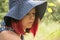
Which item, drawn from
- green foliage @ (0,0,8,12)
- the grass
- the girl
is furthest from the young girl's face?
the grass

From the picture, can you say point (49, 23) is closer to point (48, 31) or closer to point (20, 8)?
point (48, 31)

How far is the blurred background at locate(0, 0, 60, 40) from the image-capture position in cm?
273

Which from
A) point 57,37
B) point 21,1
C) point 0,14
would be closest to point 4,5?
point 0,14

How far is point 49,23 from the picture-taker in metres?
3.04

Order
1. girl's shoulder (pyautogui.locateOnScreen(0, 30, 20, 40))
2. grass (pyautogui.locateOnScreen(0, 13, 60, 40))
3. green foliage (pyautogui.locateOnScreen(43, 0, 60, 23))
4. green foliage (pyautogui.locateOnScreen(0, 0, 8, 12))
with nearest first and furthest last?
girl's shoulder (pyautogui.locateOnScreen(0, 30, 20, 40)) → green foliage (pyautogui.locateOnScreen(0, 0, 8, 12)) → grass (pyautogui.locateOnScreen(0, 13, 60, 40)) → green foliage (pyautogui.locateOnScreen(43, 0, 60, 23))

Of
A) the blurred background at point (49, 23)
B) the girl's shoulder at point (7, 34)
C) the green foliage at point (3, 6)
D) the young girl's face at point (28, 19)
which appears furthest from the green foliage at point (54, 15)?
the girl's shoulder at point (7, 34)

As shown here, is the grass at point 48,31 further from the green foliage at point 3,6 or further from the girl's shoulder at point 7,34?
the girl's shoulder at point 7,34

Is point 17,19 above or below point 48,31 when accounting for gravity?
above

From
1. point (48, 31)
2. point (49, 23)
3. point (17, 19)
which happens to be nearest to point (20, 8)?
point (17, 19)

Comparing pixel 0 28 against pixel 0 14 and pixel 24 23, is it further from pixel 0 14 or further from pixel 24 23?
pixel 0 14

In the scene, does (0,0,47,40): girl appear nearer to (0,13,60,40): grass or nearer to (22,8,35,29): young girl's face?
(22,8,35,29): young girl's face

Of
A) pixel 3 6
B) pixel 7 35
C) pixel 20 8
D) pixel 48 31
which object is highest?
pixel 20 8

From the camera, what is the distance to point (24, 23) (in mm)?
1620

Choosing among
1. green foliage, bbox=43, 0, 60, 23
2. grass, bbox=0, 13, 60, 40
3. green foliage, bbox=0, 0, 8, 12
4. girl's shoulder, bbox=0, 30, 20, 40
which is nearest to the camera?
girl's shoulder, bbox=0, 30, 20, 40
